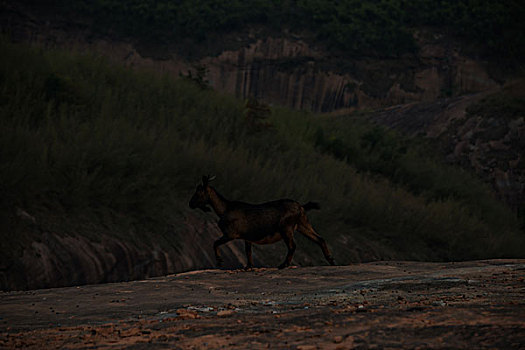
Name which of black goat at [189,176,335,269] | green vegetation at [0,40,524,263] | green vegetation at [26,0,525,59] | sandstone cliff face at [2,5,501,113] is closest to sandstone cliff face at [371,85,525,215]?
green vegetation at [0,40,524,263]

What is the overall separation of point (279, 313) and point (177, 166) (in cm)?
795

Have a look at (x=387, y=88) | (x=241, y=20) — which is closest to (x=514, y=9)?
(x=387, y=88)

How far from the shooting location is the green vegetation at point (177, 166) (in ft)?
32.9

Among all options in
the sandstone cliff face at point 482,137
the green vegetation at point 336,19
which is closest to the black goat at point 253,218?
the sandstone cliff face at point 482,137

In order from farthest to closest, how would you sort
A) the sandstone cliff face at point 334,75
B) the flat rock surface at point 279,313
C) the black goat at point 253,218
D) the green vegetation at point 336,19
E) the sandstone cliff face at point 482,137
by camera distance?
1. the green vegetation at point 336,19
2. the sandstone cliff face at point 334,75
3. the sandstone cliff face at point 482,137
4. the black goat at point 253,218
5. the flat rock surface at point 279,313

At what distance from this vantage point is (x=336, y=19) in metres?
49.8

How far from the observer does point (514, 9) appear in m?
47.7

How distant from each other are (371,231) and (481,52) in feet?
127

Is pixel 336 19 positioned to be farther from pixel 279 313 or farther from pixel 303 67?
pixel 279 313

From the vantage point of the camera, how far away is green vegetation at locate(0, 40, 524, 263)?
32.9 ft

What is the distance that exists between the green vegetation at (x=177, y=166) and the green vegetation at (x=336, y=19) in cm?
2857

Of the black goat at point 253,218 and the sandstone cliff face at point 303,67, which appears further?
the sandstone cliff face at point 303,67

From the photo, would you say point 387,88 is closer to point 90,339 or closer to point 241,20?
point 241,20

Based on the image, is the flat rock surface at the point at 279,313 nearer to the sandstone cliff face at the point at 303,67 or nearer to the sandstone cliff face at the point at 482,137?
the sandstone cliff face at the point at 482,137
